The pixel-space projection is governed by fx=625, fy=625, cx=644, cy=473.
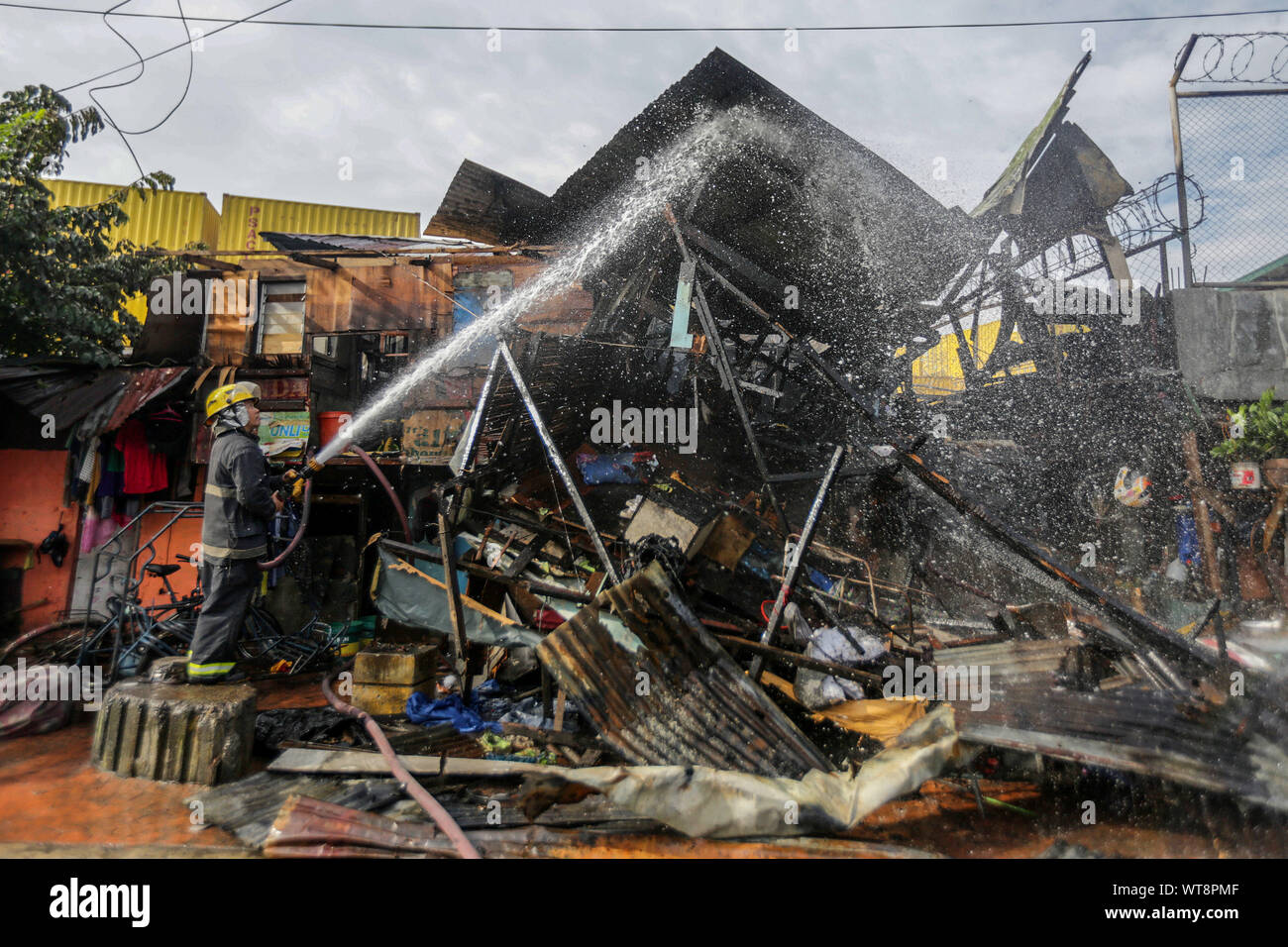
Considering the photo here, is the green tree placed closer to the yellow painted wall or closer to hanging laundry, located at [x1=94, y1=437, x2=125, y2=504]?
hanging laundry, located at [x1=94, y1=437, x2=125, y2=504]

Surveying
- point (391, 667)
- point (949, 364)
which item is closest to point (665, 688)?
point (391, 667)

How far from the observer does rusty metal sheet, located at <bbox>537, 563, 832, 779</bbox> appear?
3.68 m

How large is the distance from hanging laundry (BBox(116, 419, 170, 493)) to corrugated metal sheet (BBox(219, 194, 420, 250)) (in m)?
6.84

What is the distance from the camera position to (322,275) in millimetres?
12883

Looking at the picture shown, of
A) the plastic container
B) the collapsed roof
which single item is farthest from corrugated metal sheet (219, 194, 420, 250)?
the plastic container

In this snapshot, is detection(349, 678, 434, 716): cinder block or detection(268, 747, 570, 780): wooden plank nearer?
detection(268, 747, 570, 780): wooden plank

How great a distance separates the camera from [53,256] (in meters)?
9.79

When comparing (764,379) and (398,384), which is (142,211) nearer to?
(398,384)

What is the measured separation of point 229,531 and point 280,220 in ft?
50.9

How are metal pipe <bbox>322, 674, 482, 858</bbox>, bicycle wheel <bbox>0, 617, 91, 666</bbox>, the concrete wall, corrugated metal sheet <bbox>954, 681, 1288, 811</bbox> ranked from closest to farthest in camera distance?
metal pipe <bbox>322, 674, 482, 858</bbox>, corrugated metal sheet <bbox>954, 681, 1288, 811</bbox>, bicycle wheel <bbox>0, 617, 91, 666</bbox>, the concrete wall

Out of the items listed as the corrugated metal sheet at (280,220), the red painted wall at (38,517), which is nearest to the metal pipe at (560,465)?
the red painted wall at (38,517)

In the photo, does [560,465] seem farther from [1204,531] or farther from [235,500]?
[1204,531]

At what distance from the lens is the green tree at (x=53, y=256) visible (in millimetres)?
9211
